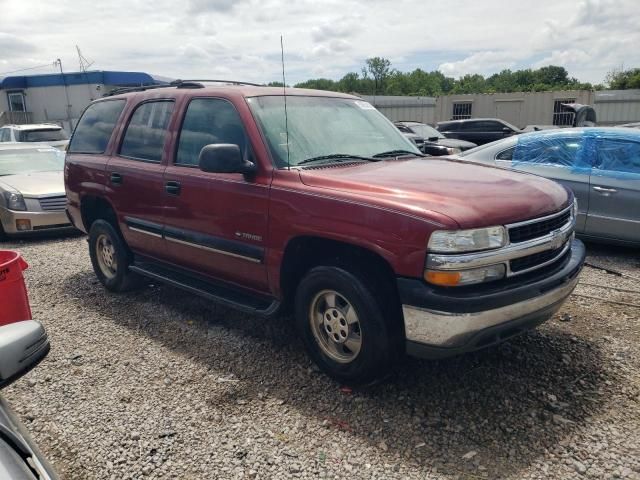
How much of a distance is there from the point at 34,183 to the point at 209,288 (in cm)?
576

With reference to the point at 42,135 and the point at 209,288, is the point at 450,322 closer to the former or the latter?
the point at 209,288

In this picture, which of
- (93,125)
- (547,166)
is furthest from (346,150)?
(547,166)

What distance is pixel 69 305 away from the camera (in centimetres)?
521

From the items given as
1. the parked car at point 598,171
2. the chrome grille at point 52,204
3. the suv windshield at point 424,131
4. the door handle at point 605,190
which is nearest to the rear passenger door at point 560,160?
the parked car at point 598,171

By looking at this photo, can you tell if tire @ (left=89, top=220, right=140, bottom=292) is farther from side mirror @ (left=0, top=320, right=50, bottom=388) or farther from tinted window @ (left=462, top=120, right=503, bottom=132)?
tinted window @ (left=462, top=120, right=503, bottom=132)

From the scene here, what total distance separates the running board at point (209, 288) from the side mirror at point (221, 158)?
0.94m

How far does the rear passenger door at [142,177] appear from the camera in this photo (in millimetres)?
4492

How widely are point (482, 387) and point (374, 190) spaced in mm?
1421

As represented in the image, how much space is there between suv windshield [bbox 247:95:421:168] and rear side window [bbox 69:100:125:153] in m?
1.97

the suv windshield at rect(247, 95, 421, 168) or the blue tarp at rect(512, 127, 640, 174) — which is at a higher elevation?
the suv windshield at rect(247, 95, 421, 168)

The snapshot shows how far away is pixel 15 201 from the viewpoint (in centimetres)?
795

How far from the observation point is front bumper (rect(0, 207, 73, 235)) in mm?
7902

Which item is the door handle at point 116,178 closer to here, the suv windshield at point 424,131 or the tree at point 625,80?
the suv windshield at point 424,131

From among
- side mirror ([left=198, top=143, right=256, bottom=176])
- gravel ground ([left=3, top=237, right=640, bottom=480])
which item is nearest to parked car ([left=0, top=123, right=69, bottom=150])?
gravel ground ([left=3, top=237, right=640, bottom=480])
